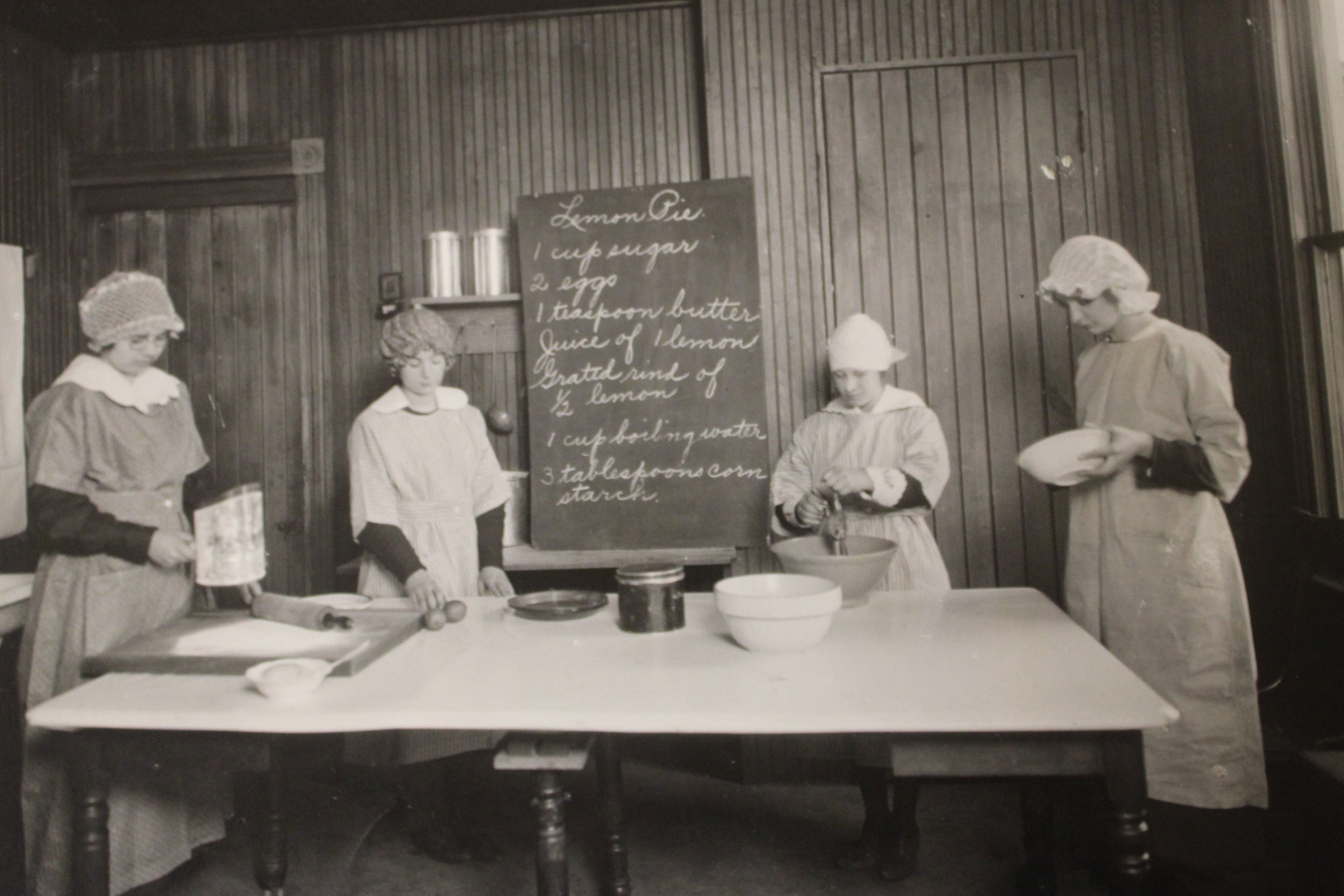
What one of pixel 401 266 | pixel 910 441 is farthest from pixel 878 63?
pixel 401 266

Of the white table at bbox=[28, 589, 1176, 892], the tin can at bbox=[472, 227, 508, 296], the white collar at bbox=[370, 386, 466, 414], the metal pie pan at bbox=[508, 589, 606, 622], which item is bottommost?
the white table at bbox=[28, 589, 1176, 892]

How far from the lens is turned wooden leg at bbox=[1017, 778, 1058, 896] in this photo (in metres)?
2.16

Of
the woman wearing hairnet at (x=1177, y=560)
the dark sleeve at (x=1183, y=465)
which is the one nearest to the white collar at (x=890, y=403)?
the woman wearing hairnet at (x=1177, y=560)

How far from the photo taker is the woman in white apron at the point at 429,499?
2631 mm

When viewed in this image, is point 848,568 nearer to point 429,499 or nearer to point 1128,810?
point 1128,810

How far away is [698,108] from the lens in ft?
12.1

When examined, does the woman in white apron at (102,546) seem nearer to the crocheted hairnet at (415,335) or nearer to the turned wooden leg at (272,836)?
the turned wooden leg at (272,836)

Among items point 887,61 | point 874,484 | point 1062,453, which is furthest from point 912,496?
point 887,61

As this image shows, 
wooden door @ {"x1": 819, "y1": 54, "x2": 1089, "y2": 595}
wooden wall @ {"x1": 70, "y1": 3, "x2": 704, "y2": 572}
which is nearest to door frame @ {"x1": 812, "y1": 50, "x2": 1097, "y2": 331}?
wooden door @ {"x1": 819, "y1": 54, "x2": 1089, "y2": 595}

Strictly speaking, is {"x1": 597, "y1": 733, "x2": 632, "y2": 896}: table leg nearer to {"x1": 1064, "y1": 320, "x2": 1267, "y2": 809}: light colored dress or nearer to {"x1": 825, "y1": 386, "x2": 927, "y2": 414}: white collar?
{"x1": 825, "y1": 386, "x2": 927, "y2": 414}: white collar

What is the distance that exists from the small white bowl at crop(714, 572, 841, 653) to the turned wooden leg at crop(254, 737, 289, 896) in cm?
119

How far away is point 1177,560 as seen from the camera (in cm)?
243

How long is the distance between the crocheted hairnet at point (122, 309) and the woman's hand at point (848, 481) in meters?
1.74

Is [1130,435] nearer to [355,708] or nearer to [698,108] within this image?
[355,708]
